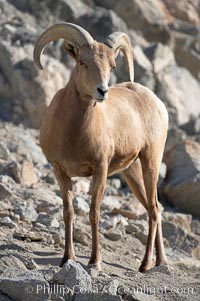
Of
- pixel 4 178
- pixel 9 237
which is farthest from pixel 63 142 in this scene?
pixel 4 178

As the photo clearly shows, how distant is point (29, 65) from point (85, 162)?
926cm

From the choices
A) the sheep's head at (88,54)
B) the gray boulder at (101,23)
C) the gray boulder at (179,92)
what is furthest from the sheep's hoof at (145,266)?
the gray boulder at (101,23)

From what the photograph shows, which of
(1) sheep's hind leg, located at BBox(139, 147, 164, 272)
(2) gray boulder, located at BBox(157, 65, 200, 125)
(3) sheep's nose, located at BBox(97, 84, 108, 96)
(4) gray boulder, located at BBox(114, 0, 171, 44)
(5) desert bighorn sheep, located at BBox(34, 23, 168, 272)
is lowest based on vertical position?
(2) gray boulder, located at BBox(157, 65, 200, 125)

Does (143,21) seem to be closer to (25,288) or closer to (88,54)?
(88,54)

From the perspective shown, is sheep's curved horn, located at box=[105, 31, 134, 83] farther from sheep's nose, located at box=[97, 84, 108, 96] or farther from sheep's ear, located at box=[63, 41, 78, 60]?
sheep's nose, located at box=[97, 84, 108, 96]

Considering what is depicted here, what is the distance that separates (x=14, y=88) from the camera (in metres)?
20.1

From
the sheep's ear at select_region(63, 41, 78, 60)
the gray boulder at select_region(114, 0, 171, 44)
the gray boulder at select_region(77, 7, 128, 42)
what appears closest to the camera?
the sheep's ear at select_region(63, 41, 78, 60)

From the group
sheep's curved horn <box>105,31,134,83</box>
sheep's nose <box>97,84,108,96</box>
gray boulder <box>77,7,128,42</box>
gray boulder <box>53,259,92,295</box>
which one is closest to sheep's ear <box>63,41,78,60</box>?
sheep's curved horn <box>105,31,134,83</box>

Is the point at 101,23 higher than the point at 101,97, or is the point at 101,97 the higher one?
the point at 101,97

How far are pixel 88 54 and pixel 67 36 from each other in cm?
57

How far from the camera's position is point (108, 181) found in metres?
18.1

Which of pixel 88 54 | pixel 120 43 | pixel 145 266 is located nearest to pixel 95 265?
pixel 145 266

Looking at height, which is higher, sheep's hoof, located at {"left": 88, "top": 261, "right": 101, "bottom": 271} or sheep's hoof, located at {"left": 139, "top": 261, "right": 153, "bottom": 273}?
sheep's hoof, located at {"left": 88, "top": 261, "right": 101, "bottom": 271}

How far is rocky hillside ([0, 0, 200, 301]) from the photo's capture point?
937cm
